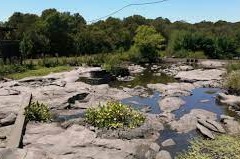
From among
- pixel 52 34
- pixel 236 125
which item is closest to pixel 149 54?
pixel 52 34

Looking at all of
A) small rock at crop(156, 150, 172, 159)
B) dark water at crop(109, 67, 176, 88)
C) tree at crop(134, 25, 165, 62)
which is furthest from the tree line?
small rock at crop(156, 150, 172, 159)

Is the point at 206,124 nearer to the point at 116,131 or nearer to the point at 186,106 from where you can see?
the point at 116,131

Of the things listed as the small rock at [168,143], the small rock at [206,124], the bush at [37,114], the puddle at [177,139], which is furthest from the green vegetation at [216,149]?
the bush at [37,114]

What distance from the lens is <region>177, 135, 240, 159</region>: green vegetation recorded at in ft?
53.0

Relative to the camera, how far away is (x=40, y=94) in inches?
1141

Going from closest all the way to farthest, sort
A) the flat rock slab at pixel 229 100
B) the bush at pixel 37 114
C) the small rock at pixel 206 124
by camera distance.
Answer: the small rock at pixel 206 124, the bush at pixel 37 114, the flat rock slab at pixel 229 100

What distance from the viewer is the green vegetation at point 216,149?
53.0 ft

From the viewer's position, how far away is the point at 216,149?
17.0 metres

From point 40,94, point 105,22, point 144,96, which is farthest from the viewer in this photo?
point 105,22

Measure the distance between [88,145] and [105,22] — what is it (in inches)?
2956

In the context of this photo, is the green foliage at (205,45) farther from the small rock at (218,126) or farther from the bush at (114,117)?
the bush at (114,117)

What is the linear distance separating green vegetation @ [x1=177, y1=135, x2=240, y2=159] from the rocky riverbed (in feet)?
2.25

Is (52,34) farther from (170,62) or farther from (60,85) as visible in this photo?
(60,85)

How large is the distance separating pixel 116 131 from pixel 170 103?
30.4 ft
